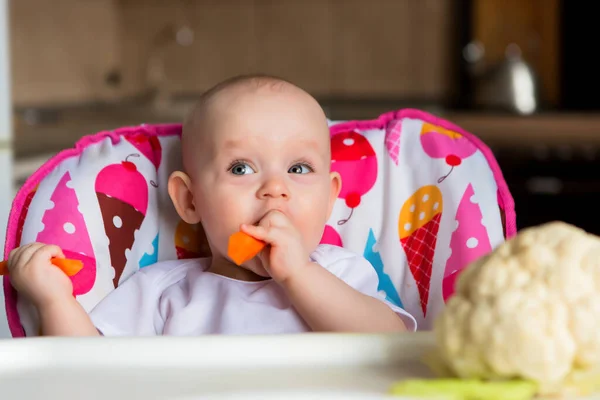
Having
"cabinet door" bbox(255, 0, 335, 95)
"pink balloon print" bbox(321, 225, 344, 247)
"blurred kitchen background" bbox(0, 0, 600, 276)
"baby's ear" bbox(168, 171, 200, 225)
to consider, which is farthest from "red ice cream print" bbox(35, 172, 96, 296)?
"cabinet door" bbox(255, 0, 335, 95)

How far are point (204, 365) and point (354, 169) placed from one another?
714 mm

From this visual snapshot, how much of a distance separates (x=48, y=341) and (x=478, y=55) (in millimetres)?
3099

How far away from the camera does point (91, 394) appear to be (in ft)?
2.03

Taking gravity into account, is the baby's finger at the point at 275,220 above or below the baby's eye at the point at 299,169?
below

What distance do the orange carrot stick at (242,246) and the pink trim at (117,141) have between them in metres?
0.33

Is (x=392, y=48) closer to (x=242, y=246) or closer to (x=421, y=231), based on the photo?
(x=421, y=231)

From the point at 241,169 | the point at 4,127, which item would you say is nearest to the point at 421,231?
the point at 241,169

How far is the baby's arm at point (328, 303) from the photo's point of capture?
1.05 meters

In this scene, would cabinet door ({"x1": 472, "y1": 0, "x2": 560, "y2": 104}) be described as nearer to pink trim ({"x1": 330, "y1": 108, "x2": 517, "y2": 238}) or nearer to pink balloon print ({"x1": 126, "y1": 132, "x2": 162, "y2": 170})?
pink trim ({"x1": 330, "y1": 108, "x2": 517, "y2": 238})

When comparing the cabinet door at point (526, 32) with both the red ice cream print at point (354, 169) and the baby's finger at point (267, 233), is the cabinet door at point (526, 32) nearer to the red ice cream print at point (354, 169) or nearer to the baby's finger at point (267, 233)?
the red ice cream print at point (354, 169)

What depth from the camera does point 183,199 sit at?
49.1 inches

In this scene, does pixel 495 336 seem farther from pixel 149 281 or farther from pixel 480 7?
pixel 480 7

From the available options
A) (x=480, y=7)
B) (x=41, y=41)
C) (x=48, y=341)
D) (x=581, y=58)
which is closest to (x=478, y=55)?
(x=480, y=7)

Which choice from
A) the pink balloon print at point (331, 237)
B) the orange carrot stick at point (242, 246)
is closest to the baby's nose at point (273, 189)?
the orange carrot stick at point (242, 246)
